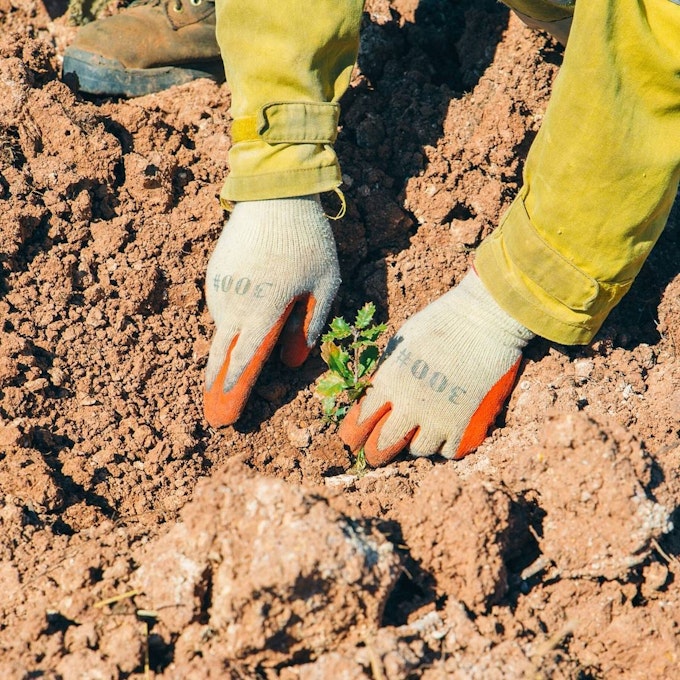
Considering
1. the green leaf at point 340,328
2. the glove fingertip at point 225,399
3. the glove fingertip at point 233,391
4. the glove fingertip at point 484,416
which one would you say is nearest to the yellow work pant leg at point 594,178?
the glove fingertip at point 484,416

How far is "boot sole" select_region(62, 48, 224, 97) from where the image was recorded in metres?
3.17

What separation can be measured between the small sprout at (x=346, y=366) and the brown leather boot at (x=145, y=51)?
1.50m

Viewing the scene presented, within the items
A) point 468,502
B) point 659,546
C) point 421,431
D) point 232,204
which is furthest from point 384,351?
point 659,546

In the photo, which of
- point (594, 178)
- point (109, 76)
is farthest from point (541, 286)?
point (109, 76)

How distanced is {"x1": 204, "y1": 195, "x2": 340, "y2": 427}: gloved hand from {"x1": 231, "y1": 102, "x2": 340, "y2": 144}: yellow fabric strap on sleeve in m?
0.21

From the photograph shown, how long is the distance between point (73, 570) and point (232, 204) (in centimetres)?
148

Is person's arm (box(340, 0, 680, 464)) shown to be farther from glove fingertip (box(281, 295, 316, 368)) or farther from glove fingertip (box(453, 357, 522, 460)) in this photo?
glove fingertip (box(281, 295, 316, 368))

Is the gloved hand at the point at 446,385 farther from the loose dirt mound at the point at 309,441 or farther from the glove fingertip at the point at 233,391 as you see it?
the glove fingertip at the point at 233,391

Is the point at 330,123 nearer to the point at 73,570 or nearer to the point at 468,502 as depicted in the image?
the point at 468,502

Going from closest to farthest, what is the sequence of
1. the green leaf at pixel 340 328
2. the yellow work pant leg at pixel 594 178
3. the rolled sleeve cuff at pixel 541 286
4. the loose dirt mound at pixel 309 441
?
the loose dirt mound at pixel 309 441
the yellow work pant leg at pixel 594 178
the rolled sleeve cuff at pixel 541 286
the green leaf at pixel 340 328

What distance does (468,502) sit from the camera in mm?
1759

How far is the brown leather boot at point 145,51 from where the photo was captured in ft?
10.4

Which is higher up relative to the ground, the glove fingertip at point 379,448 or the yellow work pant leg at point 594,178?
the yellow work pant leg at point 594,178

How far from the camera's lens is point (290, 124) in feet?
8.29
